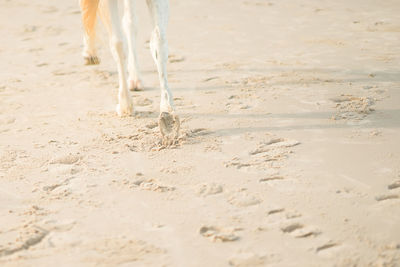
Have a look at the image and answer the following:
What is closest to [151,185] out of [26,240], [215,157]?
[215,157]

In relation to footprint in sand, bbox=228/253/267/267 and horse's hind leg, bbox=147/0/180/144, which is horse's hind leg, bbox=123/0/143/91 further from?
footprint in sand, bbox=228/253/267/267

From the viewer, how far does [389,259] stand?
242 centimetres

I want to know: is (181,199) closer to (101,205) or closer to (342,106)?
(101,205)

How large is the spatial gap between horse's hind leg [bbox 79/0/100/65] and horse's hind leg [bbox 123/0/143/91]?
336mm

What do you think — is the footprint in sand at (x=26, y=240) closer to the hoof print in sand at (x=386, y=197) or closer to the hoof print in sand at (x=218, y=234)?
the hoof print in sand at (x=218, y=234)

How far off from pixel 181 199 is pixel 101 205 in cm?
46

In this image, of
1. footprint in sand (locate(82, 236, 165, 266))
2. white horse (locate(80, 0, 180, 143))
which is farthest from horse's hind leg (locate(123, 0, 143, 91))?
footprint in sand (locate(82, 236, 165, 266))

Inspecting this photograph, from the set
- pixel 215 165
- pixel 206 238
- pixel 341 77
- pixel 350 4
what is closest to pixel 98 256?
pixel 206 238

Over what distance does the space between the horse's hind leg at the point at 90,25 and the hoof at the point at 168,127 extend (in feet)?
3.94

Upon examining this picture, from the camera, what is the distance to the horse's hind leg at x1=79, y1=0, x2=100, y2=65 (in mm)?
4496

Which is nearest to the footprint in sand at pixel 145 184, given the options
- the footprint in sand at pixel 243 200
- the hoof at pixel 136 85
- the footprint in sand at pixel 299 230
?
the footprint in sand at pixel 243 200

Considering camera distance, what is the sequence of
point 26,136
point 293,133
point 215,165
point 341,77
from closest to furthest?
point 215,165
point 293,133
point 26,136
point 341,77

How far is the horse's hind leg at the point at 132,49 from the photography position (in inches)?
207

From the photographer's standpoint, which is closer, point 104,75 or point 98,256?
point 98,256
